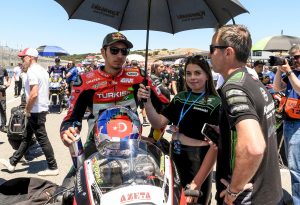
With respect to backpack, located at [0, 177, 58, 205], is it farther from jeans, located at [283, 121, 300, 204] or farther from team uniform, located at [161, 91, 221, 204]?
jeans, located at [283, 121, 300, 204]

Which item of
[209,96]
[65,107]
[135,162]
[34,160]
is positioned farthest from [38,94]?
[65,107]

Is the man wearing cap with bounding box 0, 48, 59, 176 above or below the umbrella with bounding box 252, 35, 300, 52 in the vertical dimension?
below

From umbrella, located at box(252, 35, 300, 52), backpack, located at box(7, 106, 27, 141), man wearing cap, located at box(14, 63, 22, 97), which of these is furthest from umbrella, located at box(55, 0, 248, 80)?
man wearing cap, located at box(14, 63, 22, 97)

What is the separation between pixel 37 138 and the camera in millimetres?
6305

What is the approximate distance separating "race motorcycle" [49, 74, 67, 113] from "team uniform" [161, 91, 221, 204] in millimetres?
11609

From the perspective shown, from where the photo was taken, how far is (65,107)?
1540 cm

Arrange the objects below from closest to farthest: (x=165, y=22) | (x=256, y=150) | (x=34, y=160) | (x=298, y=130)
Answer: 1. (x=256, y=150)
2. (x=298, y=130)
3. (x=165, y=22)
4. (x=34, y=160)

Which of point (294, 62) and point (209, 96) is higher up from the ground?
point (294, 62)

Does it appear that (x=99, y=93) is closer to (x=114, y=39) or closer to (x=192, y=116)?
(x=114, y=39)

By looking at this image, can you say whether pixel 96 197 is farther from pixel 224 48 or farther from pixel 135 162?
pixel 224 48

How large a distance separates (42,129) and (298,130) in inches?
166

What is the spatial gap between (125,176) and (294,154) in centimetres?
283

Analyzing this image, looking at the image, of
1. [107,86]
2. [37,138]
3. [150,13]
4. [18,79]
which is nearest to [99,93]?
[107,86]

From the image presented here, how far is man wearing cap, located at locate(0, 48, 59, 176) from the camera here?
20.3 ft
